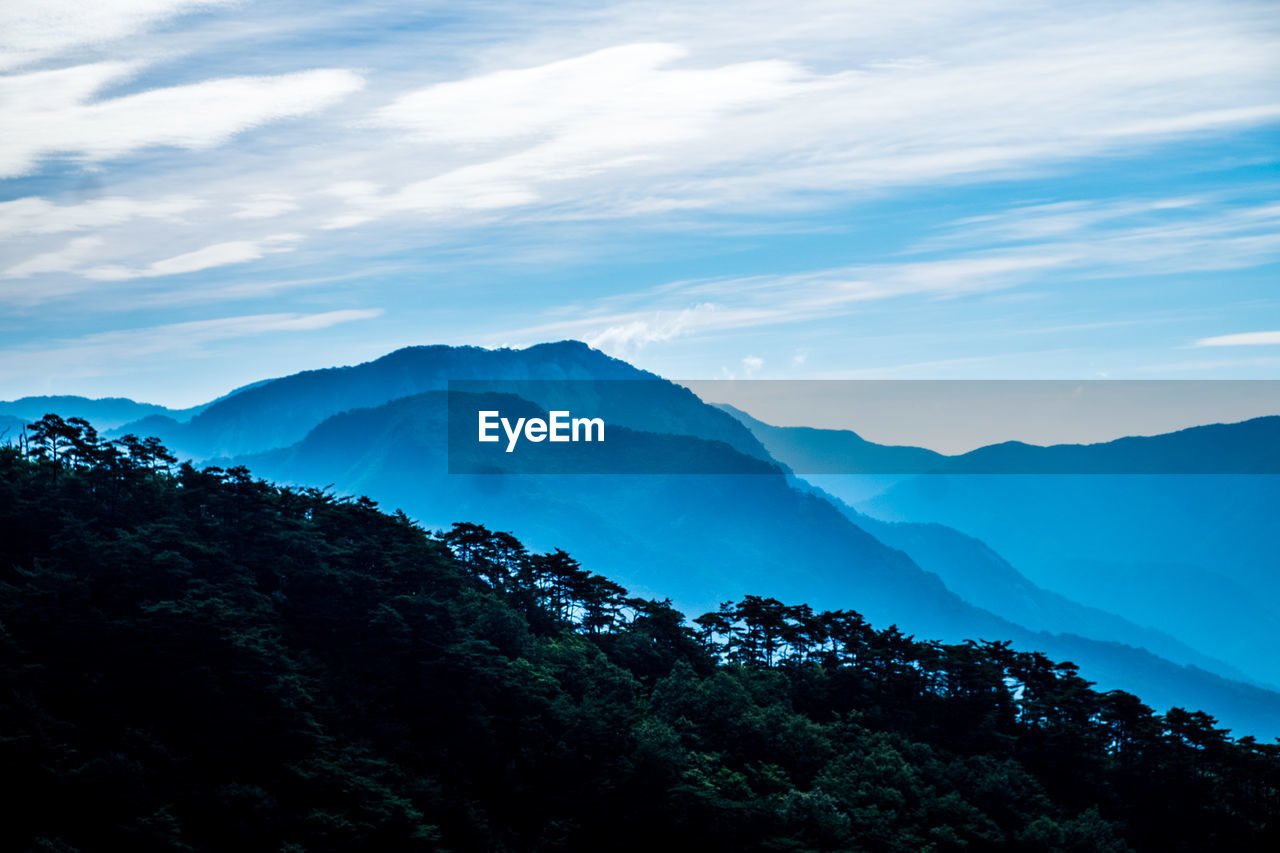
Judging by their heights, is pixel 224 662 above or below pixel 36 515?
below

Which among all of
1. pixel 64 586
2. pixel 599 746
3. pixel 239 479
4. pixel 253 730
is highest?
pixel 239 479

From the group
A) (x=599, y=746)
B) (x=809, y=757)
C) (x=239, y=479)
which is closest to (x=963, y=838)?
(x=809, y=757)

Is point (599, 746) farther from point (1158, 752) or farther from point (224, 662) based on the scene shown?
point (1158, 752)

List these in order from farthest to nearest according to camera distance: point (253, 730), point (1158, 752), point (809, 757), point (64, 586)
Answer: point (1158, 752) → point (809, 757) → point (64, 586) → point (253, 730)

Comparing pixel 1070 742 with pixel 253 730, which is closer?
pixel 253 730

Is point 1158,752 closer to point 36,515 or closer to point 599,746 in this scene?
point 599,746

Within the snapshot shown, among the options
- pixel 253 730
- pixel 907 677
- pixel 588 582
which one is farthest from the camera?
pixel 588 582
